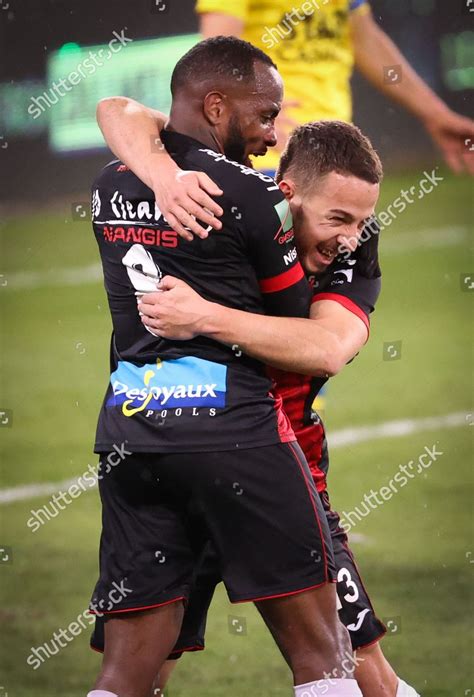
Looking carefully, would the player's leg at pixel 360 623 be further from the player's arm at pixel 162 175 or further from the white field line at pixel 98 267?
the white field line at pixel 98 267

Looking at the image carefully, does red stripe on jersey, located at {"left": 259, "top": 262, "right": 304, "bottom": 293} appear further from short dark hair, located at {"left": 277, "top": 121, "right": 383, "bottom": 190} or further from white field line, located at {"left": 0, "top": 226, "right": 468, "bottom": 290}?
white field line, located at {"left": 0, "top": 226, "right": 468, "bottom": 290}

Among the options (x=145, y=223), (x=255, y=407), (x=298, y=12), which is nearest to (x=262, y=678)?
(x=255, y=407)

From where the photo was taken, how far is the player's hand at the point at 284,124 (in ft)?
13.6

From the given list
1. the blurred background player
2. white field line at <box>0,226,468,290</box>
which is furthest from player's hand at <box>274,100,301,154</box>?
white field line at <box>0,226,468,290</box>

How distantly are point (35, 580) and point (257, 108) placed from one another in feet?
8.93

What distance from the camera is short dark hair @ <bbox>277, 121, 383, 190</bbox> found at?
3.01 metres

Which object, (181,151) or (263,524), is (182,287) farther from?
(263,524)

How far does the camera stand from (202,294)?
109 inches

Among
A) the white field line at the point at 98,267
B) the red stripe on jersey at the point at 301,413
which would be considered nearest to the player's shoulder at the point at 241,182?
the red stripe on jersey at the point at 301,413

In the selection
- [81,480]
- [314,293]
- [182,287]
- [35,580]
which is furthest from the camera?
[81,480]

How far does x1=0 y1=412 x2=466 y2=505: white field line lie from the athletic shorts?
307 centimetres

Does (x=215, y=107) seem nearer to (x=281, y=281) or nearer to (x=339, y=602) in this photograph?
(x=281, y=281)

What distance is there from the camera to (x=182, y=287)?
273cm

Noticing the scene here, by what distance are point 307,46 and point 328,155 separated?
1739mm
